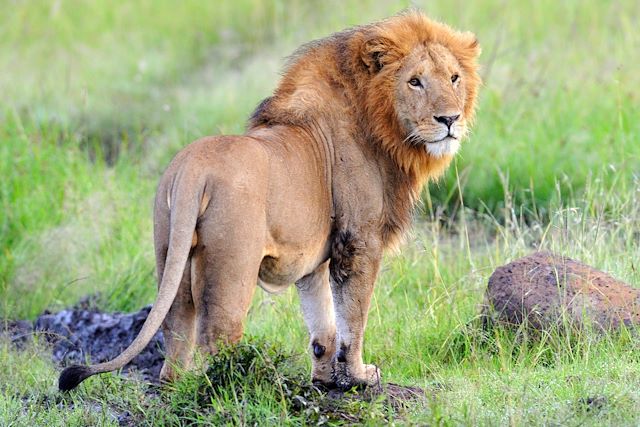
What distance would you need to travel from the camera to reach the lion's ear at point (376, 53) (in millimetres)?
4609

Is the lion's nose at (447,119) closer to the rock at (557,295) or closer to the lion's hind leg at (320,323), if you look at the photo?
the lion's hind leg at (320,323)

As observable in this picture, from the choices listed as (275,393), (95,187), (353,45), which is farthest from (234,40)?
(275,393)

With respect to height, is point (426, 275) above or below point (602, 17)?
below

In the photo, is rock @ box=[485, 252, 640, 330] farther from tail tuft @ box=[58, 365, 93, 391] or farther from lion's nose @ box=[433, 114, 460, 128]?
tail tuft @ box=[58, 365, 93, 391]

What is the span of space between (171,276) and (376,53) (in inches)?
55.2

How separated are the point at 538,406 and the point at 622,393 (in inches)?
11.6

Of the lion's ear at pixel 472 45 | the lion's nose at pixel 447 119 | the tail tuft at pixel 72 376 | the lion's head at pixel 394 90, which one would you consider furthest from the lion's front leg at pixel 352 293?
the tail tuft at pixel 72 376

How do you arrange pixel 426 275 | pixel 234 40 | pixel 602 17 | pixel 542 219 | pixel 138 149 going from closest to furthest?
1. pixel 426 275
2. pixel 542 219
3. pixel 138 149
4. pixel 602 17
5. pixel 234 40

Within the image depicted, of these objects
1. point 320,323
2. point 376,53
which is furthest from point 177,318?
point 376,53

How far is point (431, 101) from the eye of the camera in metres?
4.51

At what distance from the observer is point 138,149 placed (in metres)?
8.60

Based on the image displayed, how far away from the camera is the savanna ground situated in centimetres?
420

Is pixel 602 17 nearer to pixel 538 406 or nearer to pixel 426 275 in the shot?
pixel 426 275

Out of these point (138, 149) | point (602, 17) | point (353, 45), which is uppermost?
point (353, 45)
